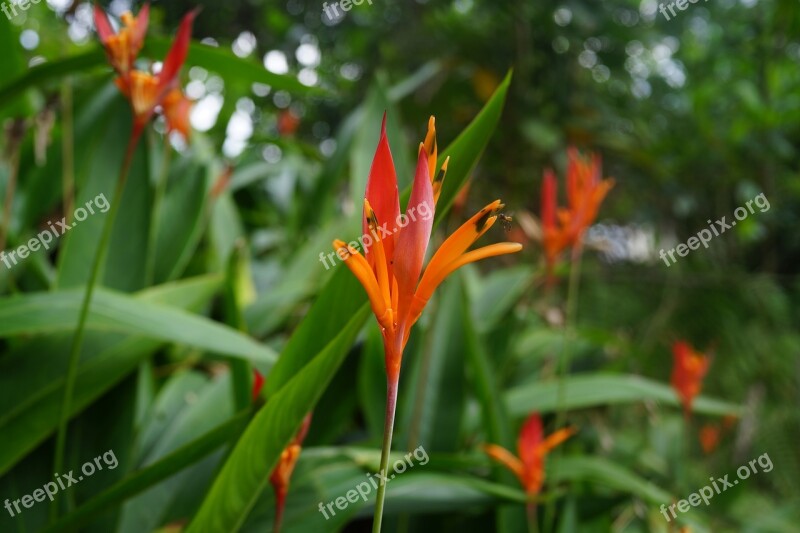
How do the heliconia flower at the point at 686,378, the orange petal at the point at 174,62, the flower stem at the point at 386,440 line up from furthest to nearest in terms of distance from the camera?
the heliconia flower at the point at 686,378
the orange petal at the point at 174,62
the flower stem at the point at 386,440

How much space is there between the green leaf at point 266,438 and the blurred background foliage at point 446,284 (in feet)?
0.08

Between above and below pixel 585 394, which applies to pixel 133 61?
above

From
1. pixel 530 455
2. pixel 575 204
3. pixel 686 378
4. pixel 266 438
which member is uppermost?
pixel 266 438

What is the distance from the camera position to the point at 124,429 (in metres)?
0.70

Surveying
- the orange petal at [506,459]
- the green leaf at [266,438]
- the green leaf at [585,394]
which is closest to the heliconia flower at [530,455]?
the orange petal at [506,459]

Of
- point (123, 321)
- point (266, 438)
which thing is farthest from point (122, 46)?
point (266, 438)

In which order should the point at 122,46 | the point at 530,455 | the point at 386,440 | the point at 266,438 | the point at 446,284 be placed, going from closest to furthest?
the point at 386,440 < the point at 266,438 < the point at 122,46 < the point at 530,455 < the point at 446,284

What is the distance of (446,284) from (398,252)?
1.84 feet

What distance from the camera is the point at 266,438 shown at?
0.45 m

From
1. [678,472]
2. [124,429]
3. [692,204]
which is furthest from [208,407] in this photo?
[692,204]

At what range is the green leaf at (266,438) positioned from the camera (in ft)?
1.36

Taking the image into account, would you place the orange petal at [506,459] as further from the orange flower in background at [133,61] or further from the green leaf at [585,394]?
the orange flower in background at [133,61]

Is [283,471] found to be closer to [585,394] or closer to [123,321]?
[123,321]

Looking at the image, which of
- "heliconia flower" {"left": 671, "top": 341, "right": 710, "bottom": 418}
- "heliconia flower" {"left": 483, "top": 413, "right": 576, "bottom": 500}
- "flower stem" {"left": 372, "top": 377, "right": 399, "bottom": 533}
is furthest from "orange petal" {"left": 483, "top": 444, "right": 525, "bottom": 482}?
"flower stem" {"left": 372, "top": 377, "right": 399, "bottom": 533}
